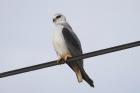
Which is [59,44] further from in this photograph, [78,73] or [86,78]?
[86,78]

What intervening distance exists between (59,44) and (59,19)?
1.24 metres

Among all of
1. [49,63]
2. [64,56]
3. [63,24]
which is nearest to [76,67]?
[64,56]

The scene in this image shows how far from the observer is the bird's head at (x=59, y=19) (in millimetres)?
12162

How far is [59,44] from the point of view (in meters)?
11.3

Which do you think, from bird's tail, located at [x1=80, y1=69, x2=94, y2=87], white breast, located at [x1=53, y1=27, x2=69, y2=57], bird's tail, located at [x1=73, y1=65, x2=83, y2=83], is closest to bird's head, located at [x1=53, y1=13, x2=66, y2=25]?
white breast, located at [x1=53, y1=27, x2=69, y2=57]

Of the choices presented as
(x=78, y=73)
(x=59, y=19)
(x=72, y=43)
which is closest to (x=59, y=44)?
(x=72, y=43)

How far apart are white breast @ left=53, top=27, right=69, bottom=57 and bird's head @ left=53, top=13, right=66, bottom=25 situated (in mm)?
782

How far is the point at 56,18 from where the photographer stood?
12.5m

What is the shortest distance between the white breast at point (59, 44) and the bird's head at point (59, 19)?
78 cm

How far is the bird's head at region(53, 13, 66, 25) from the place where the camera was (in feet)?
39.9

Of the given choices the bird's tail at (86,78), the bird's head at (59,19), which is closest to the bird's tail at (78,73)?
the bird's tail at (86,78)

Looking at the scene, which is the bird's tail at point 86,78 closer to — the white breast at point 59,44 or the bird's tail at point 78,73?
the bird's tail at point 78,73

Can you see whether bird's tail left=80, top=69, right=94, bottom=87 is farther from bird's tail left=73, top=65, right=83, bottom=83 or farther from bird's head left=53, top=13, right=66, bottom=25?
bird's head left=53, top=13, right=66, bottom=25

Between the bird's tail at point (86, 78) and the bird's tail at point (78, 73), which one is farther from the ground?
the bird's tail at point (86, 78)
